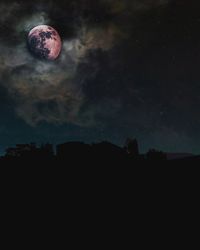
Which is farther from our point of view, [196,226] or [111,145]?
[111,145]

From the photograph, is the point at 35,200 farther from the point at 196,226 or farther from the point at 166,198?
the point at 196,226

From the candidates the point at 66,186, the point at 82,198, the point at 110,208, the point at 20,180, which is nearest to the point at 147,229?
the point at 110,208

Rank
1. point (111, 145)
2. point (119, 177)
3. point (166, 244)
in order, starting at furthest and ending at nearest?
point (111, 145) → point (119, 177) → point (166, 244)

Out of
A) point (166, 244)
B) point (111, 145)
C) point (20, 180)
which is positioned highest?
point (111, 145)

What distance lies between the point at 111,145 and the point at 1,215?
15349 millimetres

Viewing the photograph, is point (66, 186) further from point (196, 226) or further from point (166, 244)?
point (196, 226)

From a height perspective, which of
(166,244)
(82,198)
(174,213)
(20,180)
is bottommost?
(166,244)

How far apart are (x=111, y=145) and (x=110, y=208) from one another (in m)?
13.9

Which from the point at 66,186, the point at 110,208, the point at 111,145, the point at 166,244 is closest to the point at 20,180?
the point at 66,186

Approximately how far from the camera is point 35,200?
1464cm

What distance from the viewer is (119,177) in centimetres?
1538

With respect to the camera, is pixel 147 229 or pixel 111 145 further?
pixel 111 145

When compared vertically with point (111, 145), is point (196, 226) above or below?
below

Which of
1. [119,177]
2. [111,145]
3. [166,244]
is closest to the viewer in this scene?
[166,244]
